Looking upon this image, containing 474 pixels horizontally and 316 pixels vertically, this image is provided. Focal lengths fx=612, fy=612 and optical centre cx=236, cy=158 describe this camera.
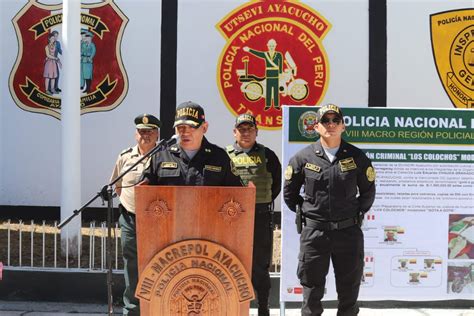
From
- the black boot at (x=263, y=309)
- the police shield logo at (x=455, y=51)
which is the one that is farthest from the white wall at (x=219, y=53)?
the black boot at (x=263, y=309)

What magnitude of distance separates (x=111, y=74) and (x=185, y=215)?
6.04 metres

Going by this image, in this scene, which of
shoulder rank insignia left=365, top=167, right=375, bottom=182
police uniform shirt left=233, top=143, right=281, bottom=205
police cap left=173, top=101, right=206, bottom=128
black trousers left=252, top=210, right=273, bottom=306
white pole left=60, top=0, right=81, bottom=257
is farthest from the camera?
white pole left=60, top=0, right=81, bottom=257

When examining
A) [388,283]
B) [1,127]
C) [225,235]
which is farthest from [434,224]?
[1,127]

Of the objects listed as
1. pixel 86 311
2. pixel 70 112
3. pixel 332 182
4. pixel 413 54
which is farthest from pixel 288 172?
pixel 413 54

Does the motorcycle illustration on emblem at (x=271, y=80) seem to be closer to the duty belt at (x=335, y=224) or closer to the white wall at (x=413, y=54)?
the white wall at (x=413, y=54)

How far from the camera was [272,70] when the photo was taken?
8.84 metres

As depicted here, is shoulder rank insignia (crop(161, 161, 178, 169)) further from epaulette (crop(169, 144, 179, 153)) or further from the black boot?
the black boot

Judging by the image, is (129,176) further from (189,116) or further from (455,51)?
(455,51)

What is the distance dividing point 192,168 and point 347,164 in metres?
1.35

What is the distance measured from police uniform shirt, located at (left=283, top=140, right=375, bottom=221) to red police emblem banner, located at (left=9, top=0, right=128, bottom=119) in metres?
4.83

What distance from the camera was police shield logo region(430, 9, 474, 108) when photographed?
28.8 feet

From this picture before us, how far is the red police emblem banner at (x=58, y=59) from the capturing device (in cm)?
884

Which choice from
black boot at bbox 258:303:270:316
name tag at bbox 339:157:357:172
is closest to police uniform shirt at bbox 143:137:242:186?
name tag at bbox 339:157:357:172

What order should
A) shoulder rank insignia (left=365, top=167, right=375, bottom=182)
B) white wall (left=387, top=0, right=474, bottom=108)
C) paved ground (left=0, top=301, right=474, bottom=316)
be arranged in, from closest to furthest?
shoulder rank insignia (left=365, top=167, right=375, bottom=182) → paved ground (left=0, top=301, right=474, bottom=316) → white wall (left=387, top=0, right=474, bottom=108)
